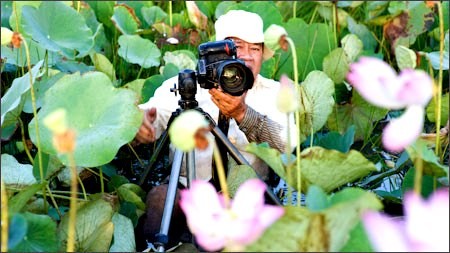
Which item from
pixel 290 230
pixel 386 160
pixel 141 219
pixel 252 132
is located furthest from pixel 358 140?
pixel 290 230

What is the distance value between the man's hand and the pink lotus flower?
82cm

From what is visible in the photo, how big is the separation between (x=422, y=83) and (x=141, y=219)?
39.8 inches

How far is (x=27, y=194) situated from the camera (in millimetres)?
1223

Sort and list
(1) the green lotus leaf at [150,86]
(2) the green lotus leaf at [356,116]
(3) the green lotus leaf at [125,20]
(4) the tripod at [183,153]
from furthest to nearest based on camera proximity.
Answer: (3) the green lotus leaf at [125,20]
(2) the green lotus leaf at [356,116]
(1) the green lotus leaf at [150,86]
(4) the tripod at [183,153]

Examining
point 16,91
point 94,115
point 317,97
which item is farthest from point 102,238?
point 317,97

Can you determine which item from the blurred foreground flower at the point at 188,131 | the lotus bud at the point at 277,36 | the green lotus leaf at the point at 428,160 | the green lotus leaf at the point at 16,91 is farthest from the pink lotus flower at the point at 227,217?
the green lotus leaf at the point at 16,91

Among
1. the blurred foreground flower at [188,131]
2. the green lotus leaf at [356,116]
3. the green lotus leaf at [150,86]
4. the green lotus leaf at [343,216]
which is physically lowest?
the green lotus leaf at [356,116]

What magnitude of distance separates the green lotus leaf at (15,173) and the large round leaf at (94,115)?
0.15m

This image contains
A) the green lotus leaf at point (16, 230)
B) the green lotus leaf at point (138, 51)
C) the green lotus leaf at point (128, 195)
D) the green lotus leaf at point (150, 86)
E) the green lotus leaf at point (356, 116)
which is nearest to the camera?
the green lotus leaf at point (16, 230)

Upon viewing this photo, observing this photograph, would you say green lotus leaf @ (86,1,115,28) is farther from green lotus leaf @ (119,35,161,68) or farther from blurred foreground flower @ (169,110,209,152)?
blurred foreground flower @ (169,110,209,152)

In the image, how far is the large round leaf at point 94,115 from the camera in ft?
4.24

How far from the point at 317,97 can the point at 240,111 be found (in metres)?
0.17

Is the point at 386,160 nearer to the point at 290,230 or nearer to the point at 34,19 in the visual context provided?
the point at 34,19

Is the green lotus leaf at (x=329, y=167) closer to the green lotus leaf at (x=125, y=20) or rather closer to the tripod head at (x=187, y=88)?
the tripod head at (x=187, y=88)
